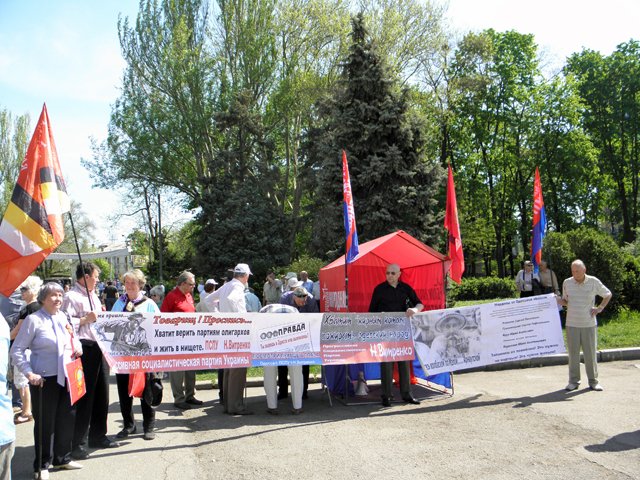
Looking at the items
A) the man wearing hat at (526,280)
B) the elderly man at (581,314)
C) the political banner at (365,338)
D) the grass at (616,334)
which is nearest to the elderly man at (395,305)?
the political banner at (365,338)

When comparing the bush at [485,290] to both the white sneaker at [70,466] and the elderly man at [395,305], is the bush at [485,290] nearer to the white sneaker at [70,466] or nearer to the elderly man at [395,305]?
the elderly man at [395,305]

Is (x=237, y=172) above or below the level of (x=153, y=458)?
above

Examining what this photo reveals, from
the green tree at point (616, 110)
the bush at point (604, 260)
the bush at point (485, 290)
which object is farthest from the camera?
the green tree at point (616, 110)

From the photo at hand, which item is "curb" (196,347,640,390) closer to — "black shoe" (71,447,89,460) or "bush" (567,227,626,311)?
"bush" (567,227,626,311)

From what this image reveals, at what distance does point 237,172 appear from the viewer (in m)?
35.1

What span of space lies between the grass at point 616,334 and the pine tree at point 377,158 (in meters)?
8.86

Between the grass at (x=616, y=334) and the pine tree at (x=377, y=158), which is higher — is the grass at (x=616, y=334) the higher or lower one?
the lower one

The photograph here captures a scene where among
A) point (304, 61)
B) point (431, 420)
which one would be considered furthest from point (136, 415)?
point (304, 61)

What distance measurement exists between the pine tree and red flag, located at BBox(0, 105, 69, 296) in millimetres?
16599

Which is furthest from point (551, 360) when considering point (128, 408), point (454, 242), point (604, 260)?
point (128, 408)

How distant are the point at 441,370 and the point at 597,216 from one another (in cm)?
4163

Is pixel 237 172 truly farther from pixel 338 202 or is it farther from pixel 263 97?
pixel 338 202

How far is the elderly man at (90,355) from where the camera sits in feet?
22.0

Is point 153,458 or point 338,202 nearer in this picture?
point 153,458
